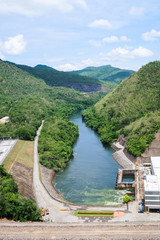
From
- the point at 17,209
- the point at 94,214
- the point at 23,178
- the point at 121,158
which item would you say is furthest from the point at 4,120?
the point at 94,214

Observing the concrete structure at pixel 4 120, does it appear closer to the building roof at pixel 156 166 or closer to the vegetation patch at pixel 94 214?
the building roof at pixel 156 166

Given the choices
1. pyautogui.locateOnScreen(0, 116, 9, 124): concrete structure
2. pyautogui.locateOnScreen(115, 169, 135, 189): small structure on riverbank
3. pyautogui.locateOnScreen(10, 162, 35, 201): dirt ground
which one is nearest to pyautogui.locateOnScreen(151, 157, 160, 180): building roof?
pyautogui.locateOnScreen(115, 169, 135, 189): small structure on riverbank

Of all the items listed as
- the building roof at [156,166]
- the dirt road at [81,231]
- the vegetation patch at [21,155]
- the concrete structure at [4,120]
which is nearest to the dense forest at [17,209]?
the dirt road at [81,231]

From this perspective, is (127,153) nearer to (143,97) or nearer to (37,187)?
(37,187)

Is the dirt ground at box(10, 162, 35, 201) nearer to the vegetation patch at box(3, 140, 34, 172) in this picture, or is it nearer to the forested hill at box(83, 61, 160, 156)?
the vegetation patch at box(3, 140, 34, 172)

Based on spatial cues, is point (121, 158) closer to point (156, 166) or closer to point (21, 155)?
point (156, 166)

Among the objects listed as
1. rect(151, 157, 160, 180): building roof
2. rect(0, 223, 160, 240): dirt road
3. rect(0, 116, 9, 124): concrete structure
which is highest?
rect(0, 116, 9, 124): concrete structure
